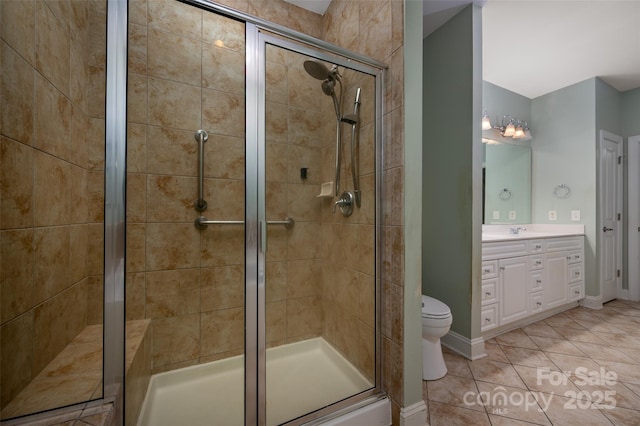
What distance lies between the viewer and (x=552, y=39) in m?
2.41

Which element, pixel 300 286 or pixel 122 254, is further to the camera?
pixel 300 286

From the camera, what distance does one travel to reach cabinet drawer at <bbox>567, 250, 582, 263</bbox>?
110 inches

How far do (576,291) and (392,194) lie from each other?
10.3 feet

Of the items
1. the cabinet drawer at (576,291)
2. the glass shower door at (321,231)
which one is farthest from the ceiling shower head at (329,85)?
the cabinet drawer at (576,291)

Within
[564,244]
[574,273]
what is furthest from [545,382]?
[574,273]

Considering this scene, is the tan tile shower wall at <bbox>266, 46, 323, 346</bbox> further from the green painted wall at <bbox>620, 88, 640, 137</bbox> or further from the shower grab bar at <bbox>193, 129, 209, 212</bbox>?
the green painted wall at <bbox>620, 88, 640, 137</bbox>

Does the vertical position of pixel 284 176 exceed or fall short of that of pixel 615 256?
it exceeds it

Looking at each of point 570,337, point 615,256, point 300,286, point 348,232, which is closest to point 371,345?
point 300,286

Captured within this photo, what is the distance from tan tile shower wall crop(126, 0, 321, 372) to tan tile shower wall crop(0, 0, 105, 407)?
220 millimetres

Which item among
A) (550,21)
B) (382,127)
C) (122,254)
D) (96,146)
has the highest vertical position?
(550,21)

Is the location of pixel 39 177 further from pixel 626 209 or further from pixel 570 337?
pixel 626 209

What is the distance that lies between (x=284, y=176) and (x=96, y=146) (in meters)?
1.08

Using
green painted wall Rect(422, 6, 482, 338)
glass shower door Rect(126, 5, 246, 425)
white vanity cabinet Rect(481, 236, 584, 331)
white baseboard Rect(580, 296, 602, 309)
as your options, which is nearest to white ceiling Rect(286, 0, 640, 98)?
green painted wall Rect(422, 6, 482, 338)

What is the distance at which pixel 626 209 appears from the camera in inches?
130
